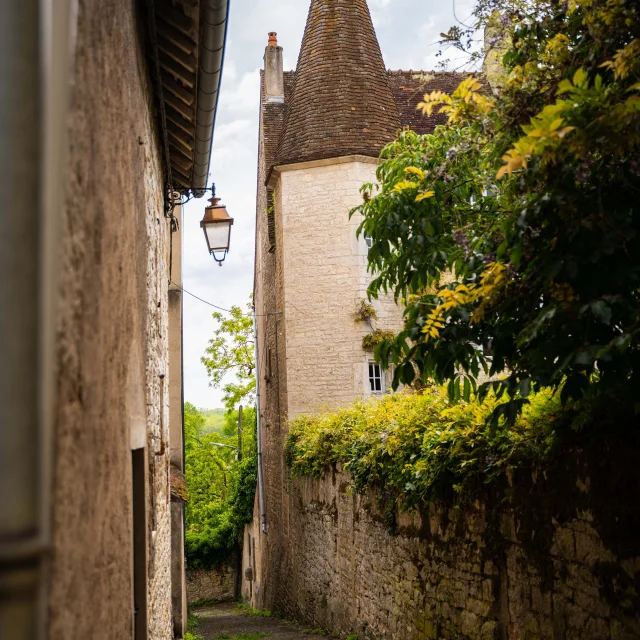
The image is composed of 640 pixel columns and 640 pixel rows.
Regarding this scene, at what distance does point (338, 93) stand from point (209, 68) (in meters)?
11.5

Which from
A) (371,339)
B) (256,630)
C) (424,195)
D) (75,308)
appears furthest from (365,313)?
(75,308)

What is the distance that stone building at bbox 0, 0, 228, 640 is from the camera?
1454mm

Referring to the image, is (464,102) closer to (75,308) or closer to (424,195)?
(424,195)

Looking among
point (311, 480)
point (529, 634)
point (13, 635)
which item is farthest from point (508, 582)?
point (311, 480)

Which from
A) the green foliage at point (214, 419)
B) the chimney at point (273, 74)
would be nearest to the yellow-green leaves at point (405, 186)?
the chimney at point (273, 74)

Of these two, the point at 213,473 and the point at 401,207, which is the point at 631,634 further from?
the point at 213,473

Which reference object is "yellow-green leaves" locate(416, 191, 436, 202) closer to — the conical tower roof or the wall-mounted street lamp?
the wall-mounted street lamp

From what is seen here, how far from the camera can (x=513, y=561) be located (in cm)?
567

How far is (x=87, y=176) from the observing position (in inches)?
95.5

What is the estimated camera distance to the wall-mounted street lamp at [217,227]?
30.2ft

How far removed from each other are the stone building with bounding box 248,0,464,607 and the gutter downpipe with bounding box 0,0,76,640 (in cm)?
1347

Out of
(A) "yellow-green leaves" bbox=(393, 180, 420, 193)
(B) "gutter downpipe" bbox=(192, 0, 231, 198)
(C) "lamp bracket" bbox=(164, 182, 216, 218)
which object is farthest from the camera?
(C) "lamp bracket" bbox=(164, 182, 216, 218)

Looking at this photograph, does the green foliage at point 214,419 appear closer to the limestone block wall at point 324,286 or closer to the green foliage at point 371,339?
the limestone block wall at point 324,286

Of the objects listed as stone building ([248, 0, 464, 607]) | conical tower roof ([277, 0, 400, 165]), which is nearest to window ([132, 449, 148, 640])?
stone building ([248, 0, 464, 607])
